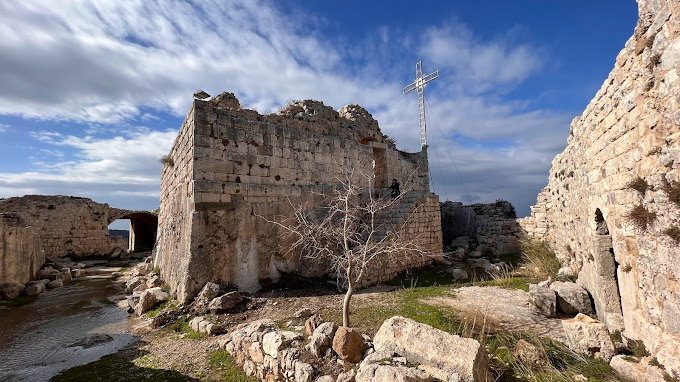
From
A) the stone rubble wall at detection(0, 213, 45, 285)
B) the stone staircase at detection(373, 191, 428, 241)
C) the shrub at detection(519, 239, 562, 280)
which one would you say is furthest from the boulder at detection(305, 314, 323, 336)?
the stone rubble wall at detection(0, 213, 45, 285)

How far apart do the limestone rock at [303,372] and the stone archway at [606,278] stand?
4.15 meters

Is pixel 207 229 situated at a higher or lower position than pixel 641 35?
lower

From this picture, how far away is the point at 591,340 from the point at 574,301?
182 centimetres

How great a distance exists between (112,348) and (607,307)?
7888 mm

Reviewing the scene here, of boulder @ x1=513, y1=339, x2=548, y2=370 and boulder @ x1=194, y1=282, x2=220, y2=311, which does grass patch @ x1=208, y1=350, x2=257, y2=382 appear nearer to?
boulder @ x1=194, y1=282, x2=220, y2=311

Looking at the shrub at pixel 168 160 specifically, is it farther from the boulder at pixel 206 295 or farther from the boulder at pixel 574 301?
the boulder at pixel 574 301

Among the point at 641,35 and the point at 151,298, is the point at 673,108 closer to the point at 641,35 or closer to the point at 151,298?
the point at 641,35

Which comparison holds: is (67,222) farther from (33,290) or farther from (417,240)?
(417,240)

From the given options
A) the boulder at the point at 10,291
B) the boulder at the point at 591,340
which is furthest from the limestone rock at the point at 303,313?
A: the boulder at the point at 10,291

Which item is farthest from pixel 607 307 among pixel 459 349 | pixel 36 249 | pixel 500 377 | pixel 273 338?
pixel 36 249

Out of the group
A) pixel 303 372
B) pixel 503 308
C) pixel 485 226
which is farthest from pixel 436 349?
pixel 485 226

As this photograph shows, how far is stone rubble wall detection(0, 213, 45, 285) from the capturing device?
31.3 feet

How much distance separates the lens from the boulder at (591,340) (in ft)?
12.7

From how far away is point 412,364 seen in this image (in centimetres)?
337
